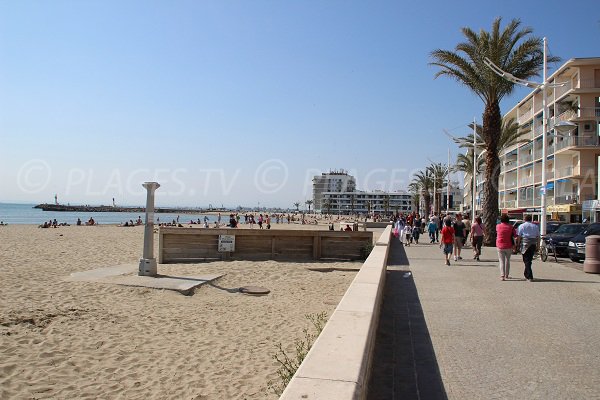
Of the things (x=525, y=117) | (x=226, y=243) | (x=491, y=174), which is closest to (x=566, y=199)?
(x=525, y=117)

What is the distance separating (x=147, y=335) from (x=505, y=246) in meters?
7.95

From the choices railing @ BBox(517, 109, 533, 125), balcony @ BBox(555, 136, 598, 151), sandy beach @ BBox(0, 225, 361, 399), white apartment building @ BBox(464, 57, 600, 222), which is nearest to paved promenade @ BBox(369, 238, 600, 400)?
sandy beach @ BBox(0, 225, 361, 399)

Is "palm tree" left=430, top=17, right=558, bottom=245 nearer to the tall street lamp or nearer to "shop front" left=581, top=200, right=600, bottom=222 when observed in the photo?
the tall street lamp

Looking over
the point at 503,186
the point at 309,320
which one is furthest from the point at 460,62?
the point at 503,186

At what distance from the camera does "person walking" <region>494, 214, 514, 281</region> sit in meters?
10.8

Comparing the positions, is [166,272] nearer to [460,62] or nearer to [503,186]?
[460,62]

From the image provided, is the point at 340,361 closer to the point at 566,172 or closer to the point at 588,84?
the point at 588,84

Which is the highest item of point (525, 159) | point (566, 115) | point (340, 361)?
point (566, 115)

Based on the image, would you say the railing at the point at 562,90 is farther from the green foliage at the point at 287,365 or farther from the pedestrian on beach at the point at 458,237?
the green foliage at the point at 287,365

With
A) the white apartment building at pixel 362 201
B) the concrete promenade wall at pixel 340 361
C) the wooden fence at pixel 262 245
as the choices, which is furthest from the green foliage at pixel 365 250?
the white apartment building at pixel 362 201

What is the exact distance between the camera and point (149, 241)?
41.3ft

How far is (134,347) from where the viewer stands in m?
6.75

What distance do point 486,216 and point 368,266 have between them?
15.4 m

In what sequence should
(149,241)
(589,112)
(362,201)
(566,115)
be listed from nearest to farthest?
(149,241), (589,112), (566,115), (362,201)
